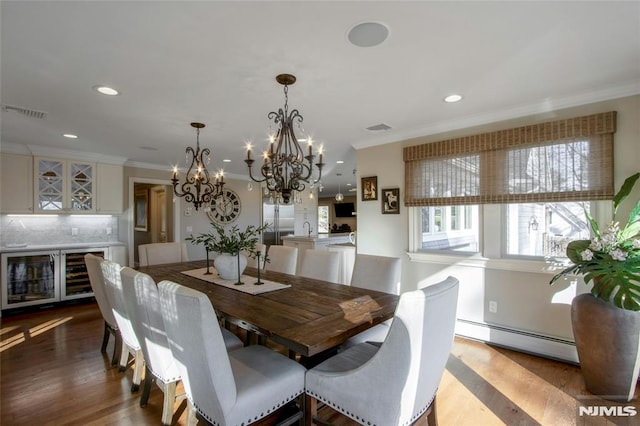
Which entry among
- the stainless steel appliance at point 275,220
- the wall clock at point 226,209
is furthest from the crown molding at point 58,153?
the stainless steel appliance at point 275,220

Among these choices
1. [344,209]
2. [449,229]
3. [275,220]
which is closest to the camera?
[449,229]

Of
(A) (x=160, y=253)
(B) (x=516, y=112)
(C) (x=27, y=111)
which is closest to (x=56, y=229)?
(A) (x=160, y=253)

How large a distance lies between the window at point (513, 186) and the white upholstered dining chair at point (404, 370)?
1.85m

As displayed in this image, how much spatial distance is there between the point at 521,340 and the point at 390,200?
201 centimetres

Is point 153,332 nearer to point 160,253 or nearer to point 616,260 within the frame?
point 160,253

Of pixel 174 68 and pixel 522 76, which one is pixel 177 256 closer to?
pixel 174 68

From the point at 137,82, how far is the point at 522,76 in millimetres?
2946

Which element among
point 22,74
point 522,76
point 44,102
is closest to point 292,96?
point 522,76

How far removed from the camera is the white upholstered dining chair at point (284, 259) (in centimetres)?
348

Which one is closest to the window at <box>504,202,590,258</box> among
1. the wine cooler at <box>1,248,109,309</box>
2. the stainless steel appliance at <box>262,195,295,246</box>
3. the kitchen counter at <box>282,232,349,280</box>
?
the kitchen counter at <box>282,232,349,280</box>

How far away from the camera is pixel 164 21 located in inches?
63.7

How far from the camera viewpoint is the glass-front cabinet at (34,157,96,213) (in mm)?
4406

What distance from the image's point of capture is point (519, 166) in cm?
298

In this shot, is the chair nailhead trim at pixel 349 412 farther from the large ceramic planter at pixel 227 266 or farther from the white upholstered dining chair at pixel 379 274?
the large ceramic planter at pixel 227 266
